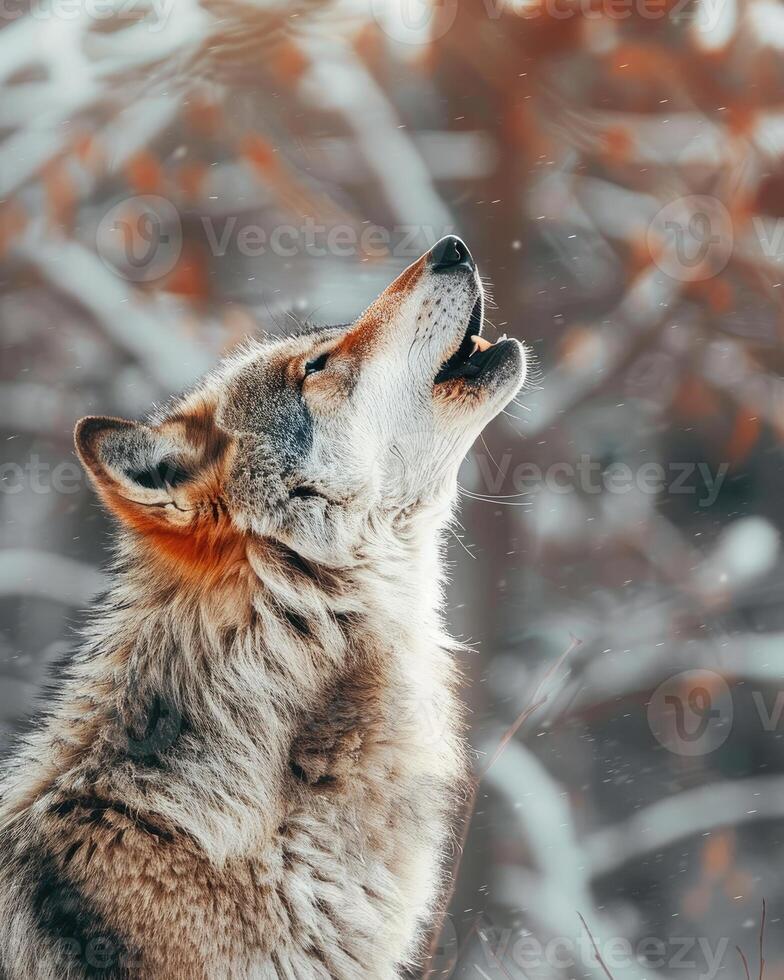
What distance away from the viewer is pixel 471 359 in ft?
10.2

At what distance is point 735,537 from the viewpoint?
8633mm

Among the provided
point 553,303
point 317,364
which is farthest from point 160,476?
point 553,303

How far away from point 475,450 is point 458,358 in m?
4.28

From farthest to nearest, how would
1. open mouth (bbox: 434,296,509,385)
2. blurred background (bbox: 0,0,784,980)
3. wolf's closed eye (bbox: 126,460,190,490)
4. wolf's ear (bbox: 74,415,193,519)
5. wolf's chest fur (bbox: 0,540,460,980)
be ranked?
blurred background (bbox: 0,0,784,980) < open mouth (bbox: 434,296,509,385) < wolf's closed eye (bbox: 126,460,190,490) < wolf's ear (bbox: 74,415,193,519) < wolf's chest fur (bbox: 0,540,460,980)

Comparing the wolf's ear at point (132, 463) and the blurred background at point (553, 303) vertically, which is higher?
the wolf's ear at point (132, 463)

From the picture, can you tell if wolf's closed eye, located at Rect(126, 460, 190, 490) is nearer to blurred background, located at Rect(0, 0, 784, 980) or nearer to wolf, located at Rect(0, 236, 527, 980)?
wolf, located at Rect(0, 236, 527, 980)

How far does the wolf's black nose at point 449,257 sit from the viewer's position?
3080mm

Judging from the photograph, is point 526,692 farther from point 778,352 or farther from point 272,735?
point 272,735

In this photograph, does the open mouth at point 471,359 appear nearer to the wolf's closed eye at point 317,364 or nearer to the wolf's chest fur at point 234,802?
the wolf's closed eye at point 317,364

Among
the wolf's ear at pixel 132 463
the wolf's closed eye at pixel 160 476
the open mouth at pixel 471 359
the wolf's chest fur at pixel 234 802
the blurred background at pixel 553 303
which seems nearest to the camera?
the wolf's chest fur at pixel 234 802

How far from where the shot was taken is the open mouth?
3.06 m

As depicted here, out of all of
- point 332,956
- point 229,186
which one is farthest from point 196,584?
point 229,186

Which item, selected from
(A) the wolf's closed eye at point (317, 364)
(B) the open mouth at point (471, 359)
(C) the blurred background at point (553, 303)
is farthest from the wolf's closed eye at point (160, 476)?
(C) the blurred background at point (553, 303)

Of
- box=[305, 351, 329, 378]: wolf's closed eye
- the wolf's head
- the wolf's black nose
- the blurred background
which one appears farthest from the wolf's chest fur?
the blurred background
